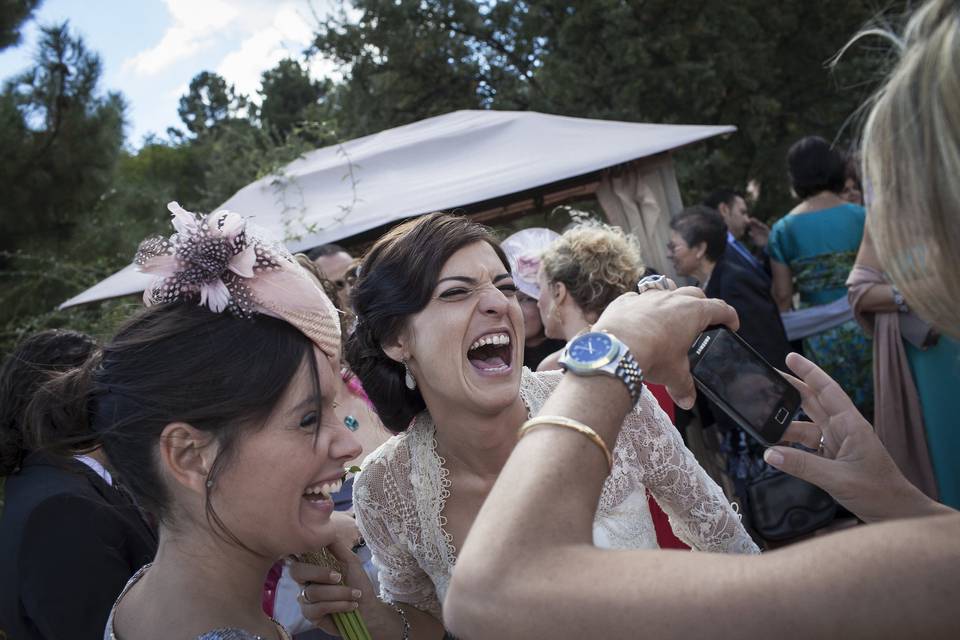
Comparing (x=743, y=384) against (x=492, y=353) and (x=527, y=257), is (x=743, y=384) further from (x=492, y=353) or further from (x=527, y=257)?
(x=527, y=257)

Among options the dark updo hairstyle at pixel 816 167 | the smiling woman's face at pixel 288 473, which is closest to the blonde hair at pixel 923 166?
the smiling woman's face at pixel 288 473

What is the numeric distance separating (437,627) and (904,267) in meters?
2.31

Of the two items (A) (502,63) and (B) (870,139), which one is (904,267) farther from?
(A) (502,63)

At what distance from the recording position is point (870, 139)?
1.17 metres

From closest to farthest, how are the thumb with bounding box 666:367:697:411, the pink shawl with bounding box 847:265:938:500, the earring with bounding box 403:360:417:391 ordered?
the thumb with bounding box 666:367:697:411, the earring with bounding box 403:360:417:391, the pink shawl with bounding box 847:265:938:500

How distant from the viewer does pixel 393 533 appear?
2.93m

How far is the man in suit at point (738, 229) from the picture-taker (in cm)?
585

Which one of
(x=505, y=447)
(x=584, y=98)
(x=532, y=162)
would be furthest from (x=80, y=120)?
(x=505, y=447)

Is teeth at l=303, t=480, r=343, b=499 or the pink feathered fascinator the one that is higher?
the pink feathered fascinator

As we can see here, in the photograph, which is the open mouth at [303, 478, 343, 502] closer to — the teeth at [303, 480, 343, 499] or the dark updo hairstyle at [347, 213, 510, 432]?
the teeth at [303, 480, 343, 499]

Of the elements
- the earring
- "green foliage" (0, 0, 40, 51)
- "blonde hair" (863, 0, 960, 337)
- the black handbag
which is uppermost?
"green foliage" (0, 0, 40, 51)

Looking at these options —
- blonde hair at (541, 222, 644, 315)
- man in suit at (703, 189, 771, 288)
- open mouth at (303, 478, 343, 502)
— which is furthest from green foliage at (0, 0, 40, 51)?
open mouth at (303, 478, 343, 502)

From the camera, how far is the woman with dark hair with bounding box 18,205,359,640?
6.36 ft

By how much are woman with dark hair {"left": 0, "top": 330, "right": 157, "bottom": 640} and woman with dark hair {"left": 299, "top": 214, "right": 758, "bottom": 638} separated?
2.93 feet
